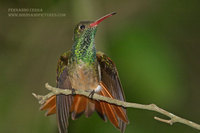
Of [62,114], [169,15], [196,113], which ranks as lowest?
[196,113]

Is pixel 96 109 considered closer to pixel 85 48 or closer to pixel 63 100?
pixel 63 100

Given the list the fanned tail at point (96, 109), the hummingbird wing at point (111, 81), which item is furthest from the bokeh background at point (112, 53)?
the fanned tail at point (96, 109)

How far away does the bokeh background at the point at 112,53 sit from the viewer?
2.95 metres

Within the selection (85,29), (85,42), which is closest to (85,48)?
(85,42)

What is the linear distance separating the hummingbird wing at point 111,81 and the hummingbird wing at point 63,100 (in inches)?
11.2

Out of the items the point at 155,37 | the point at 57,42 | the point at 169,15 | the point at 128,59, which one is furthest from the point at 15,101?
the point at 169,15

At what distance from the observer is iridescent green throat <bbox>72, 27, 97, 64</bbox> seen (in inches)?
117

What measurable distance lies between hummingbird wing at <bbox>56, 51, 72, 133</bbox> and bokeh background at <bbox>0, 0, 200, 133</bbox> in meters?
0.23

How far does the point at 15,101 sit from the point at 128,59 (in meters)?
1.06

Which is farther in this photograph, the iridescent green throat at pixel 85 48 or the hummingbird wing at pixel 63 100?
the iridescent green throat at pixel 85 48

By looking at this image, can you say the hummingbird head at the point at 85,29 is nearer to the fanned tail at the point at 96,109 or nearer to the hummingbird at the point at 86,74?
the hummingbird at the point at 86,74

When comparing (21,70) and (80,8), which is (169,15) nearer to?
(80,8)

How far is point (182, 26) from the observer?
163 inches

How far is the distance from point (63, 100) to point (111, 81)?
402 mm
